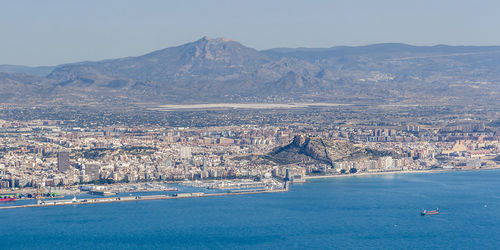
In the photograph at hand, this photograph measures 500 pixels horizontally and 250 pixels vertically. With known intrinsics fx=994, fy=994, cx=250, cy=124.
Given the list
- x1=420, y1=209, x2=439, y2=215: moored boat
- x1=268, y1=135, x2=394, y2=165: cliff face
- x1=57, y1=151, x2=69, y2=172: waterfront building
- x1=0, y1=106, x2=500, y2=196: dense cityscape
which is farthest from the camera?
x1=268, y1=135, x2=394, y2=165: cliff face

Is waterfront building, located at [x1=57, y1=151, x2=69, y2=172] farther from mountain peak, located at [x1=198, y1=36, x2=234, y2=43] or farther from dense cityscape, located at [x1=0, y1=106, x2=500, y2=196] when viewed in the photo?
mountain peak, located at [x1=198, y1=36, x2=234, y2=43]

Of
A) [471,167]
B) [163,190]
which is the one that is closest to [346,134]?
[471,167]

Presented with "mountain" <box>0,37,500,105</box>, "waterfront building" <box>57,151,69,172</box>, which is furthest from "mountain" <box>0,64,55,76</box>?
"waterfront building" <box>57,151,69,172</box>

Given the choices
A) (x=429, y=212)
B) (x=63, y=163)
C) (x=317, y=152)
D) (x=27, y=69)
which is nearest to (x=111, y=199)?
(x=63, y=163)

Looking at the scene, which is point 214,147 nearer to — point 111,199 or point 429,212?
point 111,199

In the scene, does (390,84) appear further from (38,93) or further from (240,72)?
(38,93)

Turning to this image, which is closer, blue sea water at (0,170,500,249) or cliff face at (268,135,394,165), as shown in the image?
blue sea water at (0,170,500,249)
